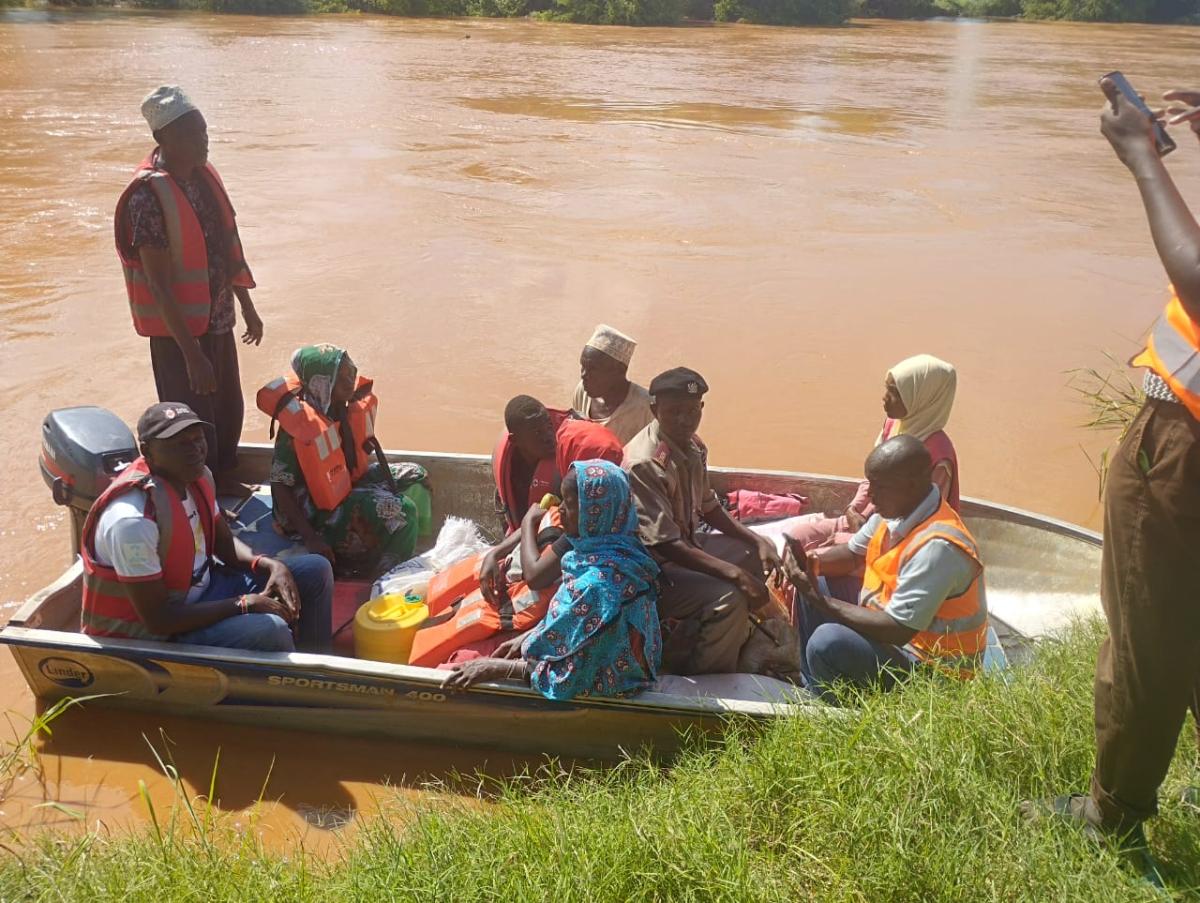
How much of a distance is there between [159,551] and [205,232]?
6.09 feet

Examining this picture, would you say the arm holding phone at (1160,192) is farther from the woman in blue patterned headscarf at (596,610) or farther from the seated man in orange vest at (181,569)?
the seated man in orange vest at (181,569)

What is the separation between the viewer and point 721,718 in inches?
136

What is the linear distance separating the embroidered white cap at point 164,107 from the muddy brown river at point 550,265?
93.2 inches

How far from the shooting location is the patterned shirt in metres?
4.56

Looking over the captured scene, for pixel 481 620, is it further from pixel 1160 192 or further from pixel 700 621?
pixel 1160 192

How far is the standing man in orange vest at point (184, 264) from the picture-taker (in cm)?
457

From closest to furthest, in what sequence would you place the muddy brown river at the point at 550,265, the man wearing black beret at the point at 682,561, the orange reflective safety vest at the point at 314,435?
the man wearing black beret at the point at 682,561, the orange reflective safety vest at the point at 314,435, the muddy brown river at the point at 550,265

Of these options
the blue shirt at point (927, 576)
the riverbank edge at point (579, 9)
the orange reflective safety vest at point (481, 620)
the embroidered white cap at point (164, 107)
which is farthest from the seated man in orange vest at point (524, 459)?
the riverbank edge at point (579, 9)

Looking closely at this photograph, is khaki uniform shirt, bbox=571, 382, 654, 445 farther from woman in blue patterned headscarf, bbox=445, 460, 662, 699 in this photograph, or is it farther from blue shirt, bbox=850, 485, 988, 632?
blue shirt, bbox=850, 485, 988, 632

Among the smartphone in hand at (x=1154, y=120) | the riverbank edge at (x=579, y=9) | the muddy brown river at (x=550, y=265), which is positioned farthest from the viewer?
the riverbank edge at (x=579, y=9)

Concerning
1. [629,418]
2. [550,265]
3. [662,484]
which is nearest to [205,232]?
[629,418]

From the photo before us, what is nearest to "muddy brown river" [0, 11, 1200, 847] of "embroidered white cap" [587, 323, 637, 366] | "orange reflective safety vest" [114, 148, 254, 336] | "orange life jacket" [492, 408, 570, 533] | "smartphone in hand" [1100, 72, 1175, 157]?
"orange life jacket" [492, 408, 570, 533]

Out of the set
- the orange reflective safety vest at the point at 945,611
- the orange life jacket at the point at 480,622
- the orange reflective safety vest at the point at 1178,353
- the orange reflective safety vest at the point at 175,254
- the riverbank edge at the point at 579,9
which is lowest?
the orange life jacket at the point at 480,622

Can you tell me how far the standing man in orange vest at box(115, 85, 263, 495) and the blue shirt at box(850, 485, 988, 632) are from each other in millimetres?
2829
